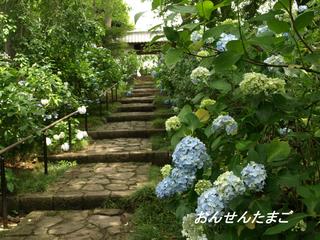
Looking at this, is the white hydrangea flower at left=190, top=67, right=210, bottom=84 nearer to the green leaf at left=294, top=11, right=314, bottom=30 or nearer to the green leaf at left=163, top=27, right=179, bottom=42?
the green leaf at left=163, top=27, right=179, bottom=42

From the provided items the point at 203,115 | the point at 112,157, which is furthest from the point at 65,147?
the point at 203,115

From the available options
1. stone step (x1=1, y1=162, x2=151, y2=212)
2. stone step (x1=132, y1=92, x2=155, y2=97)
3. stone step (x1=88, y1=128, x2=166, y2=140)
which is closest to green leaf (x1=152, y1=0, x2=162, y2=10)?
stone step (x1=1, y1=162, x2=151, y2=212)

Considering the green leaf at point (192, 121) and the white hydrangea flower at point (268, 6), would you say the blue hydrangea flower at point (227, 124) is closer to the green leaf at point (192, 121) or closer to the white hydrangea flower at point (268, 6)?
the green leaf at point (192, 121)

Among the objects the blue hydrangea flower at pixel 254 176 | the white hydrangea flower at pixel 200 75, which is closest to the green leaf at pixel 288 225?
the blue hydrangea flower at pixel 254 176

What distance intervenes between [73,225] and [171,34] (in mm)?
2930

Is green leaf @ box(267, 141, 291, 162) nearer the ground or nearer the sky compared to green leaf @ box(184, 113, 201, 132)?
nearer the ground

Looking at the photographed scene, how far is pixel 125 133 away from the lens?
7.99 meters

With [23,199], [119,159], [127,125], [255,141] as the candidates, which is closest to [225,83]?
[255,141]

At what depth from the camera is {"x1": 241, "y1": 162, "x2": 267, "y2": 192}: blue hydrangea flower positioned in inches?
53.3

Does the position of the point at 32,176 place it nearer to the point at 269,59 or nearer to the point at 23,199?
the point at 23,199

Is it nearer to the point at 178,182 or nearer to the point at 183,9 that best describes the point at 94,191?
the point at 178,182

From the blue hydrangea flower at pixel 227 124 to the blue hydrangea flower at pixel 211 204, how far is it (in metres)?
0.33

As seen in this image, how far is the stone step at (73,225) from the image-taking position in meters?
3.67

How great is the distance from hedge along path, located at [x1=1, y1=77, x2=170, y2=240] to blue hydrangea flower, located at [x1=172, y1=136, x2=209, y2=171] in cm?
221
